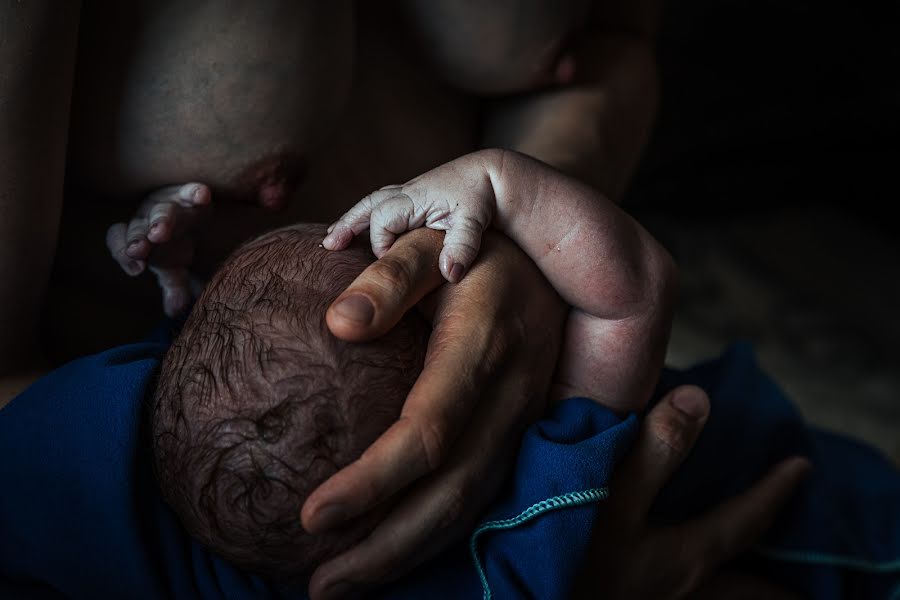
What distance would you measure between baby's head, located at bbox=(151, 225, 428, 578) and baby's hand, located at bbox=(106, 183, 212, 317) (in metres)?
0.14

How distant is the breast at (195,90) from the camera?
0.84 metres

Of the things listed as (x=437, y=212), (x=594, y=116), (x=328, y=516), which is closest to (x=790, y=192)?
(x=594, y=116)

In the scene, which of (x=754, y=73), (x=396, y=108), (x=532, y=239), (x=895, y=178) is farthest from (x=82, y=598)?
(x=895, y=178)

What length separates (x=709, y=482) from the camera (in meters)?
1.09

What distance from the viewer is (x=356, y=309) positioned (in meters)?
0.70

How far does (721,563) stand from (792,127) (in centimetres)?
109

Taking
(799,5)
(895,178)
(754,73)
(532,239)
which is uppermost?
(532,239)

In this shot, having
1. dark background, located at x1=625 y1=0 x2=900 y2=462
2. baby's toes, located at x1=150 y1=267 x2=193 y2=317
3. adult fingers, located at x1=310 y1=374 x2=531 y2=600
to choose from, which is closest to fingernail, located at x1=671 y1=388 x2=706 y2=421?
adult fingers, located at x1=310 y1=374 x2=531 y2=600

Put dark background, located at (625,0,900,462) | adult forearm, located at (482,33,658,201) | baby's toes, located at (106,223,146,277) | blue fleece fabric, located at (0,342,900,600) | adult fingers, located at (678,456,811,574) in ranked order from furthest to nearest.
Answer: dark background, located at (625,0,900,462) < adult forearm, located at (482,33,658,201) < adult fingers, located at (678,456,811,574) < baby's toes, located at (106,223,146,277) < blue fleece fabric, located at (0,342,900,600)

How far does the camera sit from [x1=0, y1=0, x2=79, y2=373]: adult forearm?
2.43ft

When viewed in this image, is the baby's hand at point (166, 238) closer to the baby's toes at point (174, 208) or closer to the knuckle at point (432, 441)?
the baby's toes at point (174, 208)

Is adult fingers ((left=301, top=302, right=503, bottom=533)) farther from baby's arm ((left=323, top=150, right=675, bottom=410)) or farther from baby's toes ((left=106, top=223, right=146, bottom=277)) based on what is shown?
baby's toes ((left=106, top=223, right=146, bottom=277))

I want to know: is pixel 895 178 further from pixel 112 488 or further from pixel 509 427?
pixel 112 488

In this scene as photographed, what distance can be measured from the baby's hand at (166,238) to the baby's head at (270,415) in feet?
0.45
